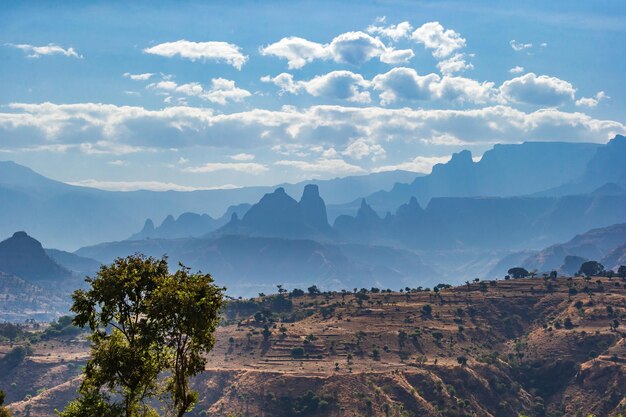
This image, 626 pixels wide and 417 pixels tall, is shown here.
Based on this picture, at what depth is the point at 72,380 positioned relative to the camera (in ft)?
607

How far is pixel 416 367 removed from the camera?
158 m

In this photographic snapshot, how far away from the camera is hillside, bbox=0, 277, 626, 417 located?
14400 centimetres

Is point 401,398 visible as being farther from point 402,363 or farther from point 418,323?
point 418,323

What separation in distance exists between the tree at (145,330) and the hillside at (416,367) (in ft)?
352

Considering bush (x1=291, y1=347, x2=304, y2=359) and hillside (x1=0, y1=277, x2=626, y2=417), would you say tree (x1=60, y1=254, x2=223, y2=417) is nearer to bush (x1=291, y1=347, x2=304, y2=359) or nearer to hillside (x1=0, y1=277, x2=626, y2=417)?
hillside (x1=0, y1=277, x2=626, y2=417)

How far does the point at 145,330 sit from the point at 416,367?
130363 mm

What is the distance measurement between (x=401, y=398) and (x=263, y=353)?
4775 cm

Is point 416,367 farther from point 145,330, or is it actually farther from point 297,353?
point 145,330

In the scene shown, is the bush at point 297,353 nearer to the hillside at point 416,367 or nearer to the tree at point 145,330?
the hillside at point 416,367

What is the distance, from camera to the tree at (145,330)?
35.0m

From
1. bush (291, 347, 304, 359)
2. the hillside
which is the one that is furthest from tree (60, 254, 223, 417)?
bush (291, 347, 304, 359)

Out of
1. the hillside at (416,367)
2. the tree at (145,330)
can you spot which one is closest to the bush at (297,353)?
the hillside at (416,367)

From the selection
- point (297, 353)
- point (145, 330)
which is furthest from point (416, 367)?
point (145, 330)

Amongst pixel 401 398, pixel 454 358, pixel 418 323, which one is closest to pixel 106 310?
pixel 401 398
